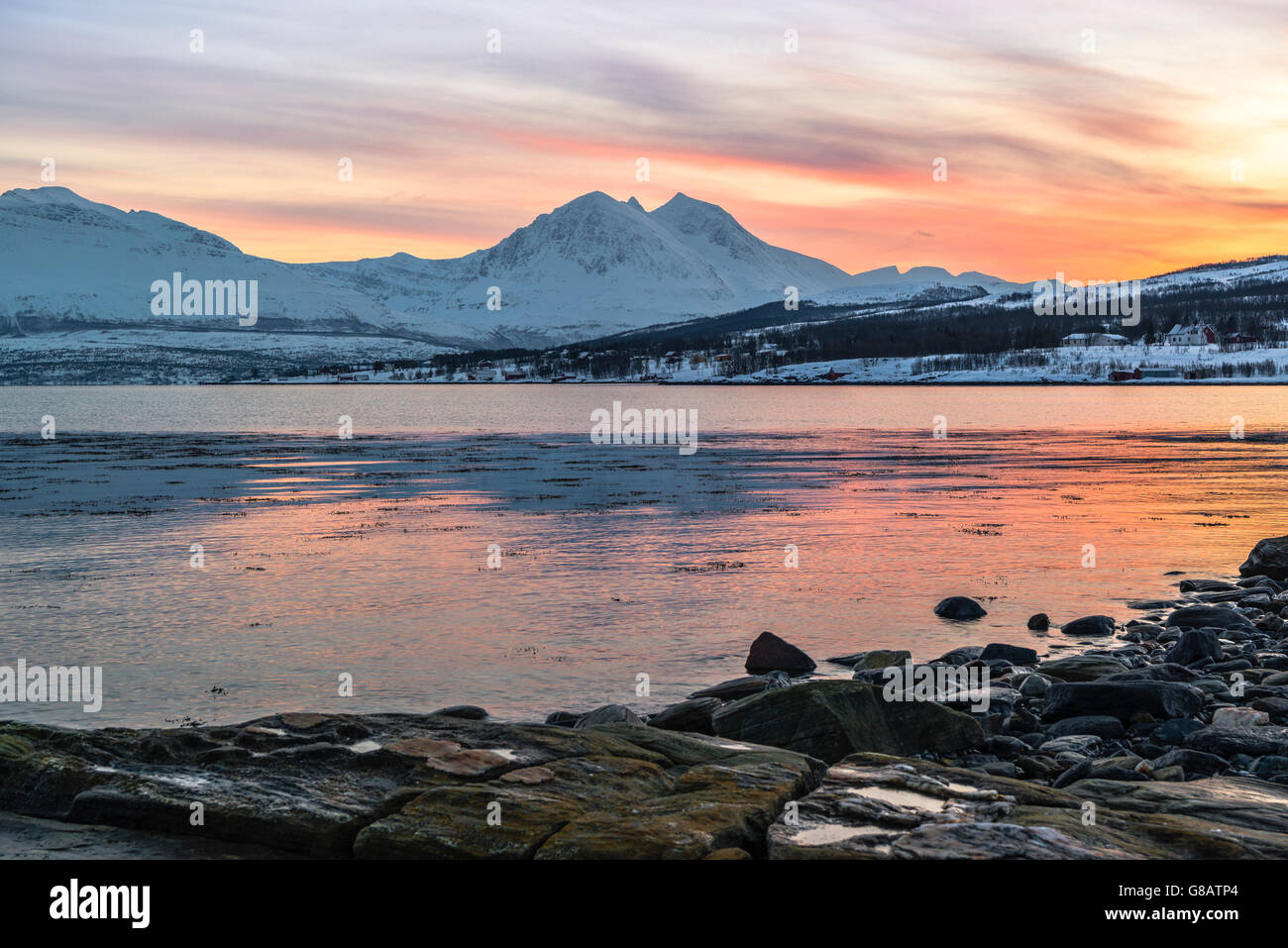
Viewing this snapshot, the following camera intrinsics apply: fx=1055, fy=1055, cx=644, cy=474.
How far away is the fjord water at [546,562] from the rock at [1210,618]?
6.59ft

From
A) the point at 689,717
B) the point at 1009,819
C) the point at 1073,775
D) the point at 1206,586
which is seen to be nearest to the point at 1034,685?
the point at 1073,775

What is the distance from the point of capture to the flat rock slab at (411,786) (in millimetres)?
8875

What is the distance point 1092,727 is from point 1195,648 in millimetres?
5364

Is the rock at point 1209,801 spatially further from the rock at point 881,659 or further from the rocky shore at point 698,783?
the rock at point 881,659

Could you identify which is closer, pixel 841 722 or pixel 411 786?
pixel 411 786

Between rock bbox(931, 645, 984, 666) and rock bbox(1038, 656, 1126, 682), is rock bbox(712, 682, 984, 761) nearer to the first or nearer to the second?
rock bbox(1038, 656, 1126, 682)

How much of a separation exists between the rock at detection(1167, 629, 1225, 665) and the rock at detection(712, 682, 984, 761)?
21.5ft

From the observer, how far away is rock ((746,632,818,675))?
1877cm

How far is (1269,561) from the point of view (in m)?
26.8

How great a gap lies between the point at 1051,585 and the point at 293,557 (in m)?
20.5

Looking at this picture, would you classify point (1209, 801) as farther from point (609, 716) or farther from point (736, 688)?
point (736, 688)

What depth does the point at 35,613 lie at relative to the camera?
72.6 ft
